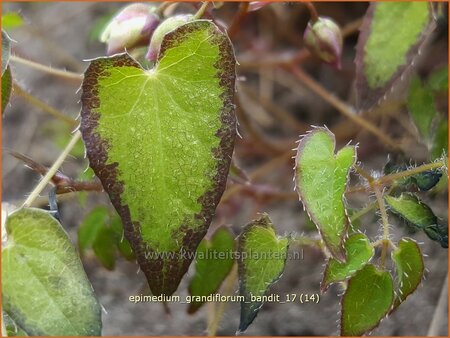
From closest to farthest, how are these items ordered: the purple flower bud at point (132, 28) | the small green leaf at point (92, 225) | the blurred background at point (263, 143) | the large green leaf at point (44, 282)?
the large green leaf at point (44, 282) → the purple flower bud at point (132, 28) → the small green leaf at point (92, 225) → the blurred background at point (263, 143)

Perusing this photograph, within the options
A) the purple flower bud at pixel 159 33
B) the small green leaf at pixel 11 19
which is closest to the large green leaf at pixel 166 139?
the purple flower bud at pixel 159 33

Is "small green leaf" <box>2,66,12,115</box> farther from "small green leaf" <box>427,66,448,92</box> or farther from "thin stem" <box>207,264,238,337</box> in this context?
"small green leaf" <box>427,66,448,92</box>

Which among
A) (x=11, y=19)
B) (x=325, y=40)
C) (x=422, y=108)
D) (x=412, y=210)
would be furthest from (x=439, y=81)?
(x=11, y=19)

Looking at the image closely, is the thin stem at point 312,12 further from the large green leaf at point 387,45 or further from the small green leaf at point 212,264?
the small green leaf at point 212,264

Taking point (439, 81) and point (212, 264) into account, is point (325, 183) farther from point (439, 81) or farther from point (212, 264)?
point (439, 81)

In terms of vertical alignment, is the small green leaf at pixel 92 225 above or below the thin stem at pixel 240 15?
below

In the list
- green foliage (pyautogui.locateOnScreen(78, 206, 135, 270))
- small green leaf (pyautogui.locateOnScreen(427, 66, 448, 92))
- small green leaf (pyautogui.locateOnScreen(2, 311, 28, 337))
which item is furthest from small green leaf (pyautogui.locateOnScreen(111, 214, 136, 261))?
small green leaf (pyautogui.locateOnScreen(427, 66, 448, 92))
